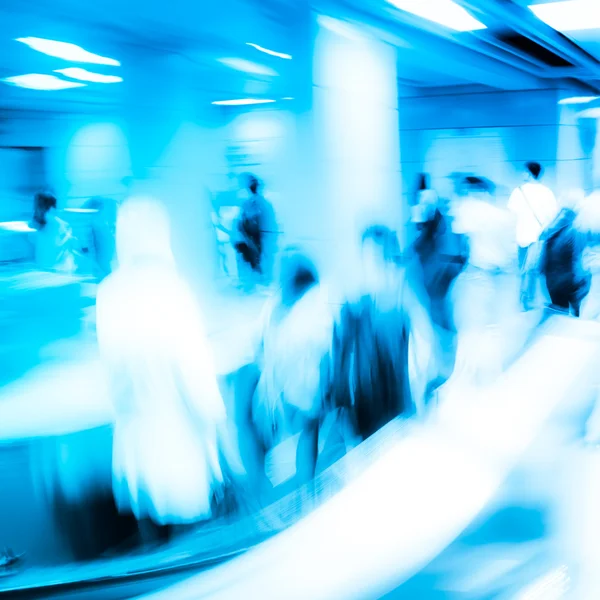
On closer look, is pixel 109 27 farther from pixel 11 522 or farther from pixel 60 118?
pixel 11 522

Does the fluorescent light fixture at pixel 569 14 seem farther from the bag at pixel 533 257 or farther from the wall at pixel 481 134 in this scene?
Answer: the bag at pixel 533 257

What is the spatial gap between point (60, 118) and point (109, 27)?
84cm

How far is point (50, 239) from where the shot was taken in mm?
2967

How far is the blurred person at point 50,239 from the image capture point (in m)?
2.94

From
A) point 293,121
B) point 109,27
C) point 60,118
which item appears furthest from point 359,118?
point 60,118

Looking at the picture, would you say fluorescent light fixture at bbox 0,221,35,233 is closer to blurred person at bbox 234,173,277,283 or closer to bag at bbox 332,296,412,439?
blurred person at bbox 234,173,277,283

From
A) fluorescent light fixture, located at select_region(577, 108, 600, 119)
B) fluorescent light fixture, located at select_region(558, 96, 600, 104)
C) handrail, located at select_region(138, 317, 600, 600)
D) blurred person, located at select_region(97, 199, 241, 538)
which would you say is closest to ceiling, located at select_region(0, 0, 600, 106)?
blurred person, located at select_region(97, 199, 241, 538)

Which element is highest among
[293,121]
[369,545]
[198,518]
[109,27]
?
[109,27]

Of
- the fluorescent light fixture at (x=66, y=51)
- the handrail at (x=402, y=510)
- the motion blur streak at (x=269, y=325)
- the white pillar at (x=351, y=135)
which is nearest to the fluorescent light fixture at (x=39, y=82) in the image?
the motion blur streak at (x=269, y=325)

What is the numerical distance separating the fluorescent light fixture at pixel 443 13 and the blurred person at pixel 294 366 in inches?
77.0

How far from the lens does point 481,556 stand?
3105 millimetres

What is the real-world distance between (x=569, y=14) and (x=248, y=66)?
2.98m

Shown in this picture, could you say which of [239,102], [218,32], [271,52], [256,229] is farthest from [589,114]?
[218,32]

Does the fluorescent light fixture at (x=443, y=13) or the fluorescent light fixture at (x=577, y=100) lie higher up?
the fluorescent light fixture at (x=443, y=13)
